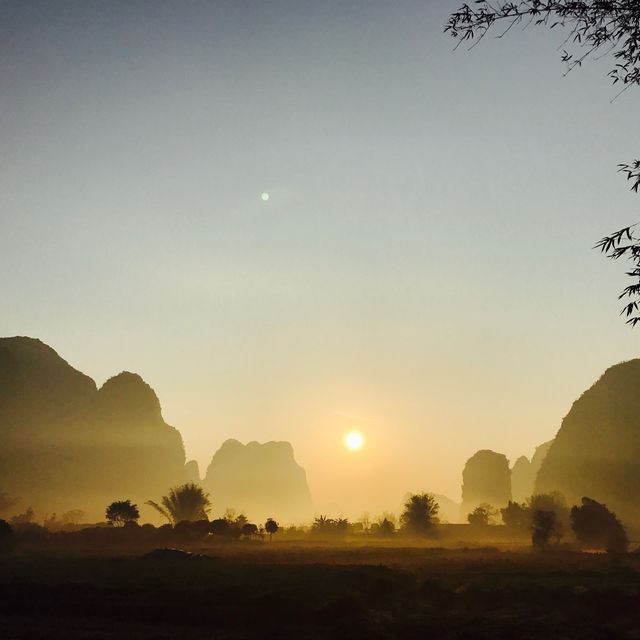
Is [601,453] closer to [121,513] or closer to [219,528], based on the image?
[219,528]

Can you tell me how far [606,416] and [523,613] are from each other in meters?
102

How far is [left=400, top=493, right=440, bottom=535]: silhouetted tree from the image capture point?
60.5 meters

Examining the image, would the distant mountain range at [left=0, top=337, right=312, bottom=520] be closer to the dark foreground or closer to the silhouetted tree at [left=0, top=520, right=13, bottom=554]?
the silhouetted tree at [left=0, top=520, right=13, bottom=554]

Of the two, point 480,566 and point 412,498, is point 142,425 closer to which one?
point 412,498

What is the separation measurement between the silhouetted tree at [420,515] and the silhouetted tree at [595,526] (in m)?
16.6

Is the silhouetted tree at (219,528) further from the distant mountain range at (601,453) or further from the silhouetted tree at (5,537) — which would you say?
the distant mountain range at (601,453)

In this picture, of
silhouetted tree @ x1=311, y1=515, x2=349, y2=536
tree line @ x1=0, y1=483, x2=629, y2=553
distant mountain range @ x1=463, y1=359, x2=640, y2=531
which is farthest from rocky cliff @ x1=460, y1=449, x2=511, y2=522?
silhouetted tree @ x1=311, y1=515, x2=349, y2=536

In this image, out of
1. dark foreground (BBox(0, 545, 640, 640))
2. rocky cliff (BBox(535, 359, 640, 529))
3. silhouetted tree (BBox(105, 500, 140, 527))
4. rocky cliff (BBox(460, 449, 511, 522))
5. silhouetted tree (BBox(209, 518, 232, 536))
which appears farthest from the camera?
rocky cliff (BBox(460, 449, 511, 522))

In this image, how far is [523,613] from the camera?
1736cm

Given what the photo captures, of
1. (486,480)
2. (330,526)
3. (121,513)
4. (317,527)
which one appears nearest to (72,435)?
(317,527)

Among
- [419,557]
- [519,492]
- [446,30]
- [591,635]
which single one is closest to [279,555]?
[419,557]

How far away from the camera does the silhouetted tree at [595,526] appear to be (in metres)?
44.6

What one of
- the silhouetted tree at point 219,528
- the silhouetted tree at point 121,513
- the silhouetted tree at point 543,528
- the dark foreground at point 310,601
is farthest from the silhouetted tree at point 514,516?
the silhouetted tree at point 121,513

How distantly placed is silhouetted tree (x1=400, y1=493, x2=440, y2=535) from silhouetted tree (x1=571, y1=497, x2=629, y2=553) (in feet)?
54.4
